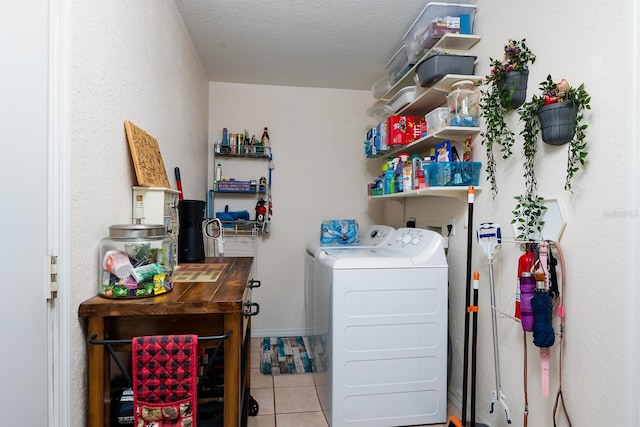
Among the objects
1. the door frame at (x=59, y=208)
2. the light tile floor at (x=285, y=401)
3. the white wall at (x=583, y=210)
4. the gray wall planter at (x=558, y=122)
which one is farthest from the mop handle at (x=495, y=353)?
the door frame at (x=59, y=208)

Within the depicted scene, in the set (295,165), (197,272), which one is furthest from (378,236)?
(197,272)

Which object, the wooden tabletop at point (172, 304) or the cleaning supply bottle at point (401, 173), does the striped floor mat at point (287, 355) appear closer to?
the cleaning supply bottle at point (401, 173)

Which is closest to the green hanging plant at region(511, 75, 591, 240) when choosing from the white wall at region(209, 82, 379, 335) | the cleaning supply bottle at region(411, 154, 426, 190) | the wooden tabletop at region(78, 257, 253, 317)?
the cleaning supply bottle at region(411, 154, 426, 190)

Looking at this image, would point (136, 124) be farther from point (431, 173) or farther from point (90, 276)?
point (431, 173)

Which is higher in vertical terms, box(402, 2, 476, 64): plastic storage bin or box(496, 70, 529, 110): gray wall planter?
box(402, 2, 476, 64): plastic storage bin

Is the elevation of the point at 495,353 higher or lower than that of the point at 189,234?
lower

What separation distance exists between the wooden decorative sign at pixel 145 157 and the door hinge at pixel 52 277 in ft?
1.66

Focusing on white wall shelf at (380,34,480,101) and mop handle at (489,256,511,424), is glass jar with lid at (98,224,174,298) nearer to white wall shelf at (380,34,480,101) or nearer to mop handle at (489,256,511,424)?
mop handle at (489,256,511,424)

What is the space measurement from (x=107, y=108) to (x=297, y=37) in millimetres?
1616

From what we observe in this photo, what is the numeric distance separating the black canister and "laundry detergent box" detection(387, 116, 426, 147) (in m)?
1.41

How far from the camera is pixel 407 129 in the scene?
2.36 m

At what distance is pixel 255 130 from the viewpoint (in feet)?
10.7

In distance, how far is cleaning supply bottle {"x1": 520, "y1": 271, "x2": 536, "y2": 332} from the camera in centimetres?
136

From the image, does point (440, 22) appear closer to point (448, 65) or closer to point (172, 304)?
point (448, 65)
